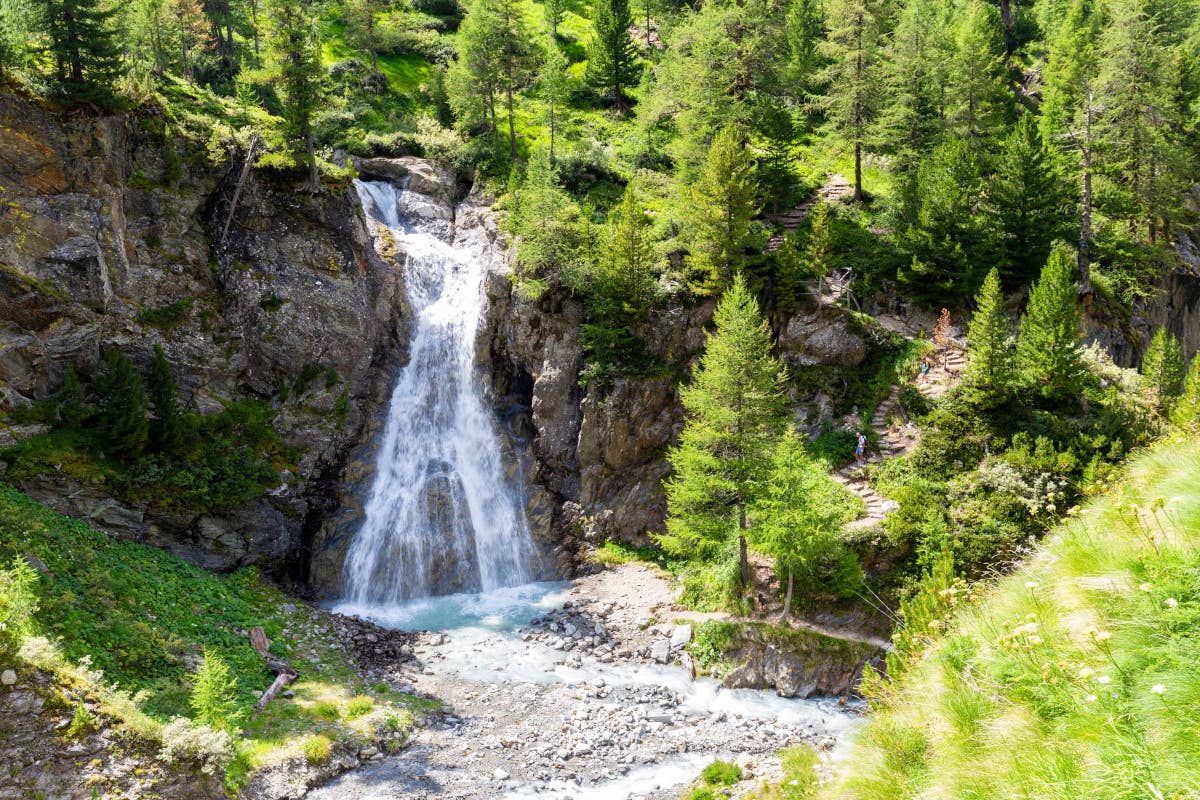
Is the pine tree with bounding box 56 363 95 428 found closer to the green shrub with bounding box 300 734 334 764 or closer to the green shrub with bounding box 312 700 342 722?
the green shrub with bounding box 312 700 342 722

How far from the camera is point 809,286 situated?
31594mm

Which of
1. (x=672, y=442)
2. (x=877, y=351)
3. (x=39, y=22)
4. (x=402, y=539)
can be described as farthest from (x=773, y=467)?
(x=39, y=22)

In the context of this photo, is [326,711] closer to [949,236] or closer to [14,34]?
[14,34]

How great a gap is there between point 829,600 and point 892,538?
3255mm

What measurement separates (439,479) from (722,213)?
19.0 meters

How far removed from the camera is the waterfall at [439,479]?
28609mm

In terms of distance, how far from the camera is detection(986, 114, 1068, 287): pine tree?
1233 inches

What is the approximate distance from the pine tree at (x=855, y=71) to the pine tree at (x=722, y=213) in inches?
462

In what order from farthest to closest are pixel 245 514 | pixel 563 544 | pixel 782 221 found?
pixel 782 221 → pixel 563 544 → pixel 245 514

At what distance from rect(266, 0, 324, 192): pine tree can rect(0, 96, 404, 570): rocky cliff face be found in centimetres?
276

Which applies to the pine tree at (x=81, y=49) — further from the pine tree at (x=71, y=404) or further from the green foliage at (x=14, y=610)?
the green foliage at (x=14, y=610)

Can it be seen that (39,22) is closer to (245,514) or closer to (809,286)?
(245,514)

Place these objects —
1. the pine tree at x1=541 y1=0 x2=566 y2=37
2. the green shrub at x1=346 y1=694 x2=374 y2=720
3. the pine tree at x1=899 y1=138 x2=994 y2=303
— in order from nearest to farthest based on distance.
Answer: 1. the green shrub at x1=346 y1=694 x2=374 y2=720
2. the pine tree at x1=899 y1=138 x2=994 y2=303
3. the pine tree at x1=541 y1=0 x2=566 y2=37

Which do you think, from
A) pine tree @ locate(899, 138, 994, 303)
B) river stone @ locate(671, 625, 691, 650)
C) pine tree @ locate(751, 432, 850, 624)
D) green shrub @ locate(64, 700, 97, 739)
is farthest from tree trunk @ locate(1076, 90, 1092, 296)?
green shrub @ locate(64, 700, 97, 739)
